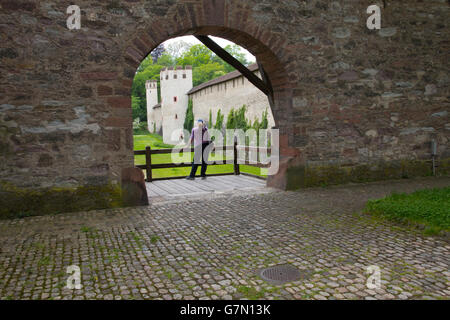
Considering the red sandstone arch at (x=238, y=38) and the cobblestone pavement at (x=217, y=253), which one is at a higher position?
the red sandstone arch at (x=238, y=38)

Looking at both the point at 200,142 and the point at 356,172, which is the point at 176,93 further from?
the point at 356,172

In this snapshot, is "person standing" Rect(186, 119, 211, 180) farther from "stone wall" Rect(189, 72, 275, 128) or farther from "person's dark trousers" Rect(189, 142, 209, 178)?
"stone wall" Rect(189, 72, 275, 128)

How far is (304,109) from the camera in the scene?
21.9 feet

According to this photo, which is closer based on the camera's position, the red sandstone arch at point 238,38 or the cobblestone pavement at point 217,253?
the cobblestone pavement at point 217,253

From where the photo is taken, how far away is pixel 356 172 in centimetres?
720

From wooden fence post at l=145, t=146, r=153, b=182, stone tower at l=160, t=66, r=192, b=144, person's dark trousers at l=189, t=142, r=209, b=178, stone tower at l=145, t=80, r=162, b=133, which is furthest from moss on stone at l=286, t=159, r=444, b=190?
stone tower at l=145, t=80, r=162, b=133

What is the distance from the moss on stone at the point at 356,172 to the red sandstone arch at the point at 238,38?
0.29 metres

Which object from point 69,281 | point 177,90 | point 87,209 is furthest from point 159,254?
point 177,90

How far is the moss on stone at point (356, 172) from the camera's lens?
6.79 meters

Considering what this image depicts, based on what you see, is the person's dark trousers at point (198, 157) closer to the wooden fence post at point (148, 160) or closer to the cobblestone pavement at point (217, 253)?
the wooden fence post at point (148, 160)

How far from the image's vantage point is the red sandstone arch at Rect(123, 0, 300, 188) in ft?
18.5

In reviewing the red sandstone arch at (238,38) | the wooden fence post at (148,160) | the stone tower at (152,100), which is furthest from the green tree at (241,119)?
the stone tower at (152,100)

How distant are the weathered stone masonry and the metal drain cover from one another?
3.23 metres
